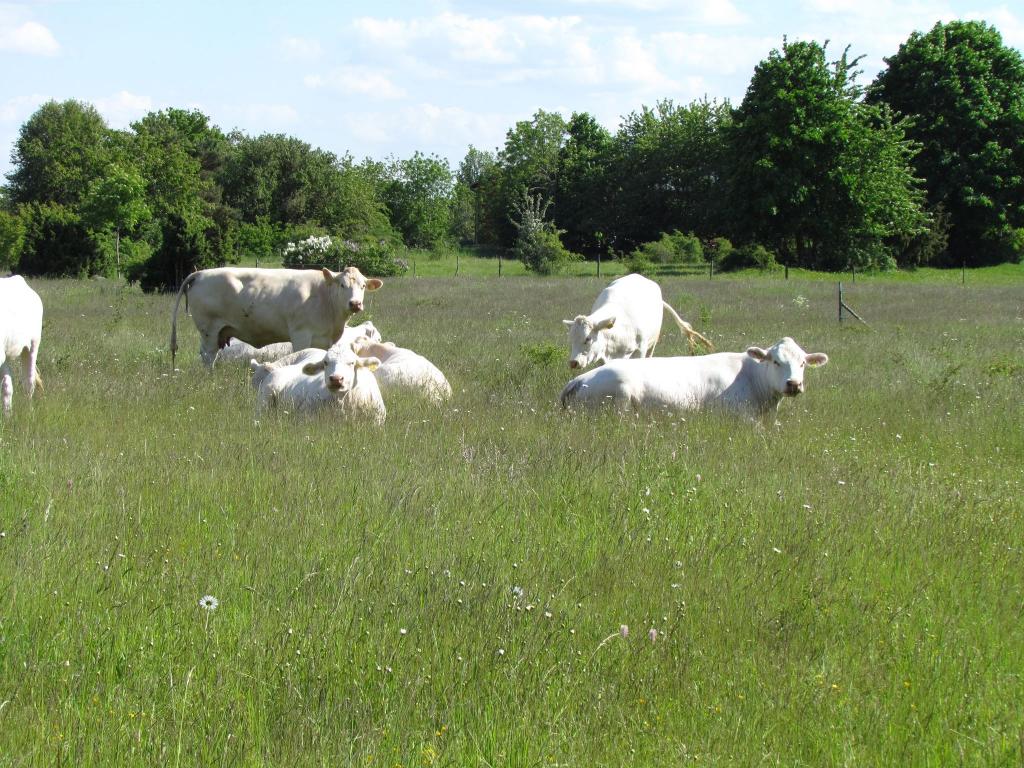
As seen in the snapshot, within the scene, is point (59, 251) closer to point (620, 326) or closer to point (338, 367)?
point (620, 326)

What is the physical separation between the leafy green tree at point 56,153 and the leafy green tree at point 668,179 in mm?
35019

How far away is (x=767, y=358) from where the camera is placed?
1169 centimetres

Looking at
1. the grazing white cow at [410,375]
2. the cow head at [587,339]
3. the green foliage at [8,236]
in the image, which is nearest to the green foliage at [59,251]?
the green foliage at [8,236]

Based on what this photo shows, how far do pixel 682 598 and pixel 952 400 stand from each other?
7.90 m

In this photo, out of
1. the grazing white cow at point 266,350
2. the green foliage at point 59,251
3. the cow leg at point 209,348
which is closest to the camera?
the grazing white cow at point 266,350

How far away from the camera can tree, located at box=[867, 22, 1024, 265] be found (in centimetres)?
6288

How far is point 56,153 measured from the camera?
82250mm

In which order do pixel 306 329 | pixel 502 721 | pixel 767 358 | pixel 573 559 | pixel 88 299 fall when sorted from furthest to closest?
pixel 88 299 → pixel 306 329 → pixel 767 358 → pixel 573 559 → pixel 502 721

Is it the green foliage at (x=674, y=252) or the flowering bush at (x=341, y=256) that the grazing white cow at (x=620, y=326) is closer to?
the flowering bush at (x=341, y=256)

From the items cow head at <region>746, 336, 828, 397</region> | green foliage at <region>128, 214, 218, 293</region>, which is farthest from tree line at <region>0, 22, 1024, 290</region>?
cow head at <region>746, 336, 828, 397</region>

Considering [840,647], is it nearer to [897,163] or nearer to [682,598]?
[682,598]

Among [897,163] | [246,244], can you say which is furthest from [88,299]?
[897,163]

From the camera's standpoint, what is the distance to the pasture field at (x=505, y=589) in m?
4.13

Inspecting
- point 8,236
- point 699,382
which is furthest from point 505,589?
point 8,236
